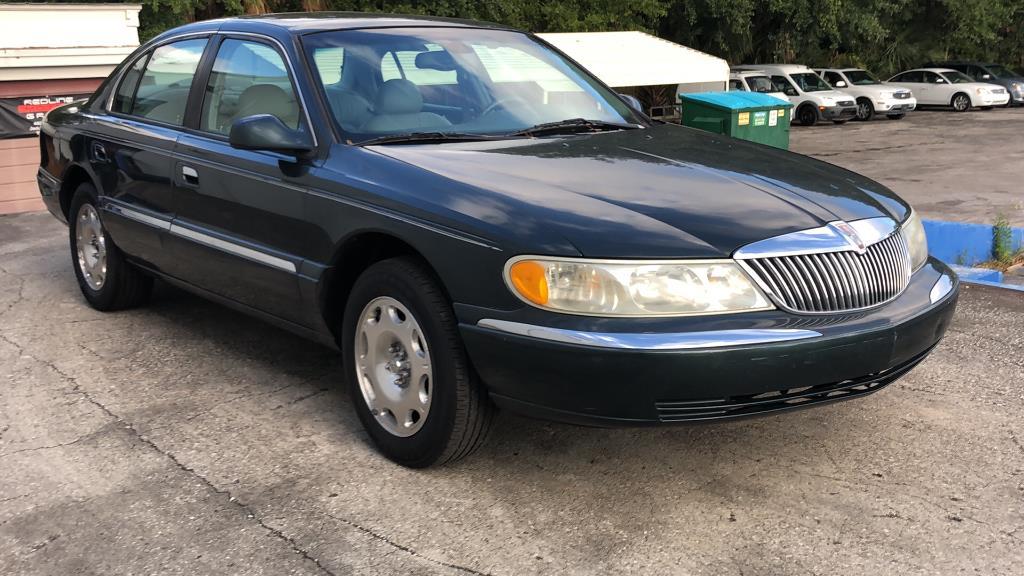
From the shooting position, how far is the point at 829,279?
133 inches

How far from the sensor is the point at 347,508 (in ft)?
11.7

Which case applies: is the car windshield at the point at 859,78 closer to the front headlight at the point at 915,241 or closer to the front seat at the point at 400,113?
the front headlight at the point at 915,241

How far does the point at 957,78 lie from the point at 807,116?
704 centimetres

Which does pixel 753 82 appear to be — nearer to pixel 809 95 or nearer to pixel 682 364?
pixel 809 95

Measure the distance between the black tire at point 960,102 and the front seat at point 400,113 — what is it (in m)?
30.3

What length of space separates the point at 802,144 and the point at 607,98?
1823 centimetres

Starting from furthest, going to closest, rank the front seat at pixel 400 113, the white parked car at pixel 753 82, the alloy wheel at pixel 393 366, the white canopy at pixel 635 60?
the white parked car at pixel 753 82, the white canopy at pixel 635 60, the front seat at pixel 400 113, the alloy wheel at pixel 393 366

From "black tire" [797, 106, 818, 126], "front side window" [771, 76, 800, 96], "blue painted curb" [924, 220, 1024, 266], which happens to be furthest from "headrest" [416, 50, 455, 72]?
"black tire" [797, 106, 818, 126]

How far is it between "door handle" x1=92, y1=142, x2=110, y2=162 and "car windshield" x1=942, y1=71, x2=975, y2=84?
30180 mm

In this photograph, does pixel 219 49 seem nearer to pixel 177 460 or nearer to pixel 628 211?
pixel 177 460

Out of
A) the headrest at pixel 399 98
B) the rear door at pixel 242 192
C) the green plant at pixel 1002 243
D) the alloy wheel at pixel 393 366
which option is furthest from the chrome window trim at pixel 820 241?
the green plant at pixel 1002 243

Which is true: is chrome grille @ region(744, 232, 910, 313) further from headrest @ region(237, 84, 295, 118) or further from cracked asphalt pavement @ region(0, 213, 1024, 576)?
headrest @ region(237, 84, 295, 118)

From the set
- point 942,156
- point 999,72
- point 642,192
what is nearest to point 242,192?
point 642,192

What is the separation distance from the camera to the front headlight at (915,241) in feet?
13.0
